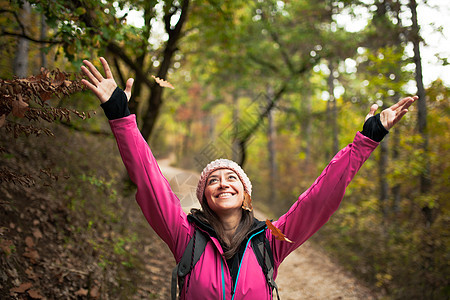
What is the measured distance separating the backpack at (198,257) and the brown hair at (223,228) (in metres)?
0.10

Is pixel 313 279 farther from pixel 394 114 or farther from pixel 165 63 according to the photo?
pixel 394 114

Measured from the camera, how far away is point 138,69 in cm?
747

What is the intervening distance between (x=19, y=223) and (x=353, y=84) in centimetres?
1351

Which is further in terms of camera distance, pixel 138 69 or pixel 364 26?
pixel 364 26

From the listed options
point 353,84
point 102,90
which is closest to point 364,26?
point 353,84

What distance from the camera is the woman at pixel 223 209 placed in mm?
2059

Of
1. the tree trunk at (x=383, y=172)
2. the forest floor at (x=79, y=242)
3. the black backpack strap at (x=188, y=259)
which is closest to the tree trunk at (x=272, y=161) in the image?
the tree trunk at (x=383, y=172)

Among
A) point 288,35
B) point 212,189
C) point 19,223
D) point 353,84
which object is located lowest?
point 19,223

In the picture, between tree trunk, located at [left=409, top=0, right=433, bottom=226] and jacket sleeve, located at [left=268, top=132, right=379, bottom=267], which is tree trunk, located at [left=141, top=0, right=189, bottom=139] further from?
tree trunk, located at [left=409, top=0, right=433, bottom=226]

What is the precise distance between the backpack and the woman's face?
25cm

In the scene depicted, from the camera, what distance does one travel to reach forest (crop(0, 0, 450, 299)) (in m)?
3.85

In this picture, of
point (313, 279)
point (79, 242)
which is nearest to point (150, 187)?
point (79, 242)

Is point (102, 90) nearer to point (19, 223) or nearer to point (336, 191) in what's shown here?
point (336, 191)

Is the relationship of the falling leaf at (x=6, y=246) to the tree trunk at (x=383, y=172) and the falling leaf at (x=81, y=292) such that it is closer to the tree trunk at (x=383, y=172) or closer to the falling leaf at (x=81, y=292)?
the falling leaf at (x=81, y=292)
